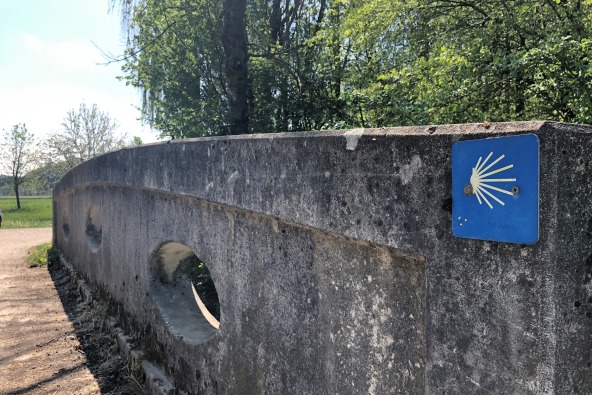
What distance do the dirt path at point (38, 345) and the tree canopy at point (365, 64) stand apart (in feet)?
12.5

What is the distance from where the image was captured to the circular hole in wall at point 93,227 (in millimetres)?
6882

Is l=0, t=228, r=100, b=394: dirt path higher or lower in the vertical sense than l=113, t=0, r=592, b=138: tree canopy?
lower

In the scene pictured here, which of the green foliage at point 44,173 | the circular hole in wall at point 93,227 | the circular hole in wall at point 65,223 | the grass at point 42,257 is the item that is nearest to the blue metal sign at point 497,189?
the circular hole in wall at point 93,227

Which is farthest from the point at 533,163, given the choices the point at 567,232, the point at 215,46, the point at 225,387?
the point at 215,46

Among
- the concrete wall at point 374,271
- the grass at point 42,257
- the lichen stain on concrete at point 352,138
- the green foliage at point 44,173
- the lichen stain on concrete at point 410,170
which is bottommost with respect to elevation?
the grass at point 42,257

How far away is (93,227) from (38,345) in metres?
2.64

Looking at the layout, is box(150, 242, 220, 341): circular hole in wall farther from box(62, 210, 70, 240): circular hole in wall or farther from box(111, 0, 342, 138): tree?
box(62, 210, 70, 240): circular hole in wall

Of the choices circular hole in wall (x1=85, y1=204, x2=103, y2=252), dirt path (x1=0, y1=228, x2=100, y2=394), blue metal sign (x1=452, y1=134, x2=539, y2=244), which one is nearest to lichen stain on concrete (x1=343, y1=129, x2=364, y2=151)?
blue metal sign (x1=452, y1=134, x2=539, y2=244)

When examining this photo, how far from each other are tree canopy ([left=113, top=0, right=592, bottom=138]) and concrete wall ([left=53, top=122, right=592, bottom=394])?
4.18 metres

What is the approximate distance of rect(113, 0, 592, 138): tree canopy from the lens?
5.90m

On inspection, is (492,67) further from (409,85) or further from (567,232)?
(567,232)

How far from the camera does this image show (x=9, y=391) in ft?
12.8

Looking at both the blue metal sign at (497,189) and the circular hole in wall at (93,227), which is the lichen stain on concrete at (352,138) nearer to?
the blue metal sign at (497,189)

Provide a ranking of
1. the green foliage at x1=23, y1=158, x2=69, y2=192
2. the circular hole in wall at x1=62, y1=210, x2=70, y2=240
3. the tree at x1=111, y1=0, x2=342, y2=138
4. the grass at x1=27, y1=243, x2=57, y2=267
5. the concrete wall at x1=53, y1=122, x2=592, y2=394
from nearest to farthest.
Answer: the concrete wall at x1=53, y1=122, x2=592, y2=394 → the tree at x1=111, y1=0, x2=342, y2=138 → the circular hole in wall at x1=62, y1=210, x2=70, y2=240 → the grass at x1=27, y1=243, x2=57, y2=267 → the green foliage at x1=23, y1=158, x2=69, y2=192
